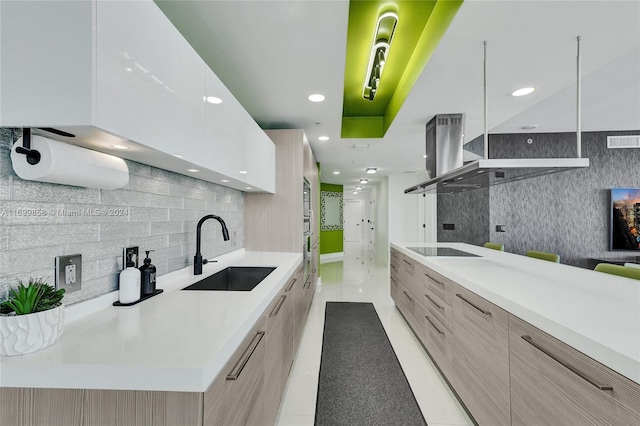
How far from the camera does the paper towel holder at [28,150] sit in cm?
85

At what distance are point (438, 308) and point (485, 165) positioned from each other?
44.5 inches

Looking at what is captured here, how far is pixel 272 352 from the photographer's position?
1.46m

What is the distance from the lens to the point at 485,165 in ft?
5.89

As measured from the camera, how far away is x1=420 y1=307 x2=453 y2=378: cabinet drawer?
1960mm

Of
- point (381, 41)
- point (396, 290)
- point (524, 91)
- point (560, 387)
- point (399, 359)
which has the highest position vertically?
point (381, 41)

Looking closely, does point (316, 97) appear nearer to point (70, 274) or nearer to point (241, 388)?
point (70, 274)

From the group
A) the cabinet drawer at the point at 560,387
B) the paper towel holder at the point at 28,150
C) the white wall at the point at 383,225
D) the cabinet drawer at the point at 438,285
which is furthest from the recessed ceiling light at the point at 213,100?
the white wall at the point at 383,225

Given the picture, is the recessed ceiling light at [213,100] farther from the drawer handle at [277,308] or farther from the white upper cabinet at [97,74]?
the drawer handle at [277,308]

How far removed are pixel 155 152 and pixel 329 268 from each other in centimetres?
619

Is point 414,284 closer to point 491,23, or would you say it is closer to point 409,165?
point 491,23

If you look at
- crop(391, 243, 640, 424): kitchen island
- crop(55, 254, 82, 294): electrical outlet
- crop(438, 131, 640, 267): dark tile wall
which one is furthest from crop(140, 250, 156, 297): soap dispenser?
crop(438, 131, 640, 267): dark tile wall

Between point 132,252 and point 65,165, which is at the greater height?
point 65,165

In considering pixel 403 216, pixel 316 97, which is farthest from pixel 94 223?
pixel 403 216

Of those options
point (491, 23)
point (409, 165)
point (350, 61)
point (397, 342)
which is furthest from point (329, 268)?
point (491, 23)
